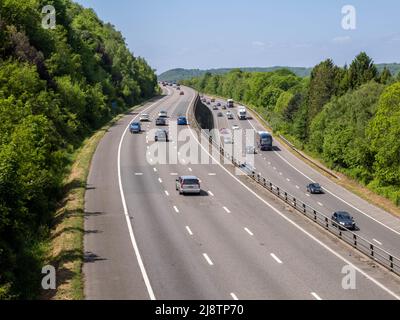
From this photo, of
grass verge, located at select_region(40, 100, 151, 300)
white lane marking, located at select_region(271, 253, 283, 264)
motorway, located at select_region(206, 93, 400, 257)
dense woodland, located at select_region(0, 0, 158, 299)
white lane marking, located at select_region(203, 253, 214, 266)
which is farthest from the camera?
motorway, located at select_region(206, 93, 400, 257)

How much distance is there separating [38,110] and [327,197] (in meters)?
31.1

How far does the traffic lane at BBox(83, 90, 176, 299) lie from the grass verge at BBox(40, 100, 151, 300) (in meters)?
0.40

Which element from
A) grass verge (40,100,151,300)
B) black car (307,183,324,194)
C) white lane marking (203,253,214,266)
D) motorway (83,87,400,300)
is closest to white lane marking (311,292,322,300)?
motorway (83,87,400,300)

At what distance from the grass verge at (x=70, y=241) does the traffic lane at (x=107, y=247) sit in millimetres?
396

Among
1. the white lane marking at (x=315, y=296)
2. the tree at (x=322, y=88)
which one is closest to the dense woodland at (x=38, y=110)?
the white lane marking at (x=315, y=296)

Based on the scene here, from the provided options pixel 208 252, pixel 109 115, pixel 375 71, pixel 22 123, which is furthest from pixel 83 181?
pixel 375 71

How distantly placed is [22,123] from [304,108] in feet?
295

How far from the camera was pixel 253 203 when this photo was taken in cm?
4338

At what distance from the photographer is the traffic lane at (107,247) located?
81.0ft

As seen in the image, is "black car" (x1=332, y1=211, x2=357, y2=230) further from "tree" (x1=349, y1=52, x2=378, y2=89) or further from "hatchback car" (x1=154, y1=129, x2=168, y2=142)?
"tree" (x1=349, y1=52, x2=378, y2=89)

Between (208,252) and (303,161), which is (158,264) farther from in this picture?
(303,161)

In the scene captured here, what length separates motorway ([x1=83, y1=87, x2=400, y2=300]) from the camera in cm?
2473

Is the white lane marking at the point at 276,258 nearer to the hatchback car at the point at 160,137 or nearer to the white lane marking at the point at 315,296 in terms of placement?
the white lane marking at the point at 315,296
